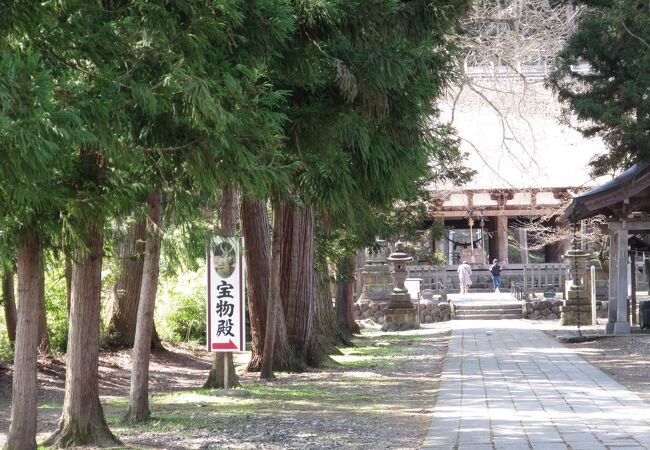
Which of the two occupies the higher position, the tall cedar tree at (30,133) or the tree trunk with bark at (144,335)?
the tall cedar tree at (30,133)

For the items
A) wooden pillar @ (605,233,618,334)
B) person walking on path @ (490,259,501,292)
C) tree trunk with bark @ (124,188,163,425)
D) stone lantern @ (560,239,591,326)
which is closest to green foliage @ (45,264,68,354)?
tree trunk with bark @ (124,188,163,425)

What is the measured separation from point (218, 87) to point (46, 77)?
1.47m

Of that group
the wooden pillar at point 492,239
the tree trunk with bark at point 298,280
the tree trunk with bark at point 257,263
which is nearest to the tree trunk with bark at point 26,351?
the tree trunk with bark at point 257,263

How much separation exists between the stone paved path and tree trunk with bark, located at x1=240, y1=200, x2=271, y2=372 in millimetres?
3169

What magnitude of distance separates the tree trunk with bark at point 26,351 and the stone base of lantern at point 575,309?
65.3ft

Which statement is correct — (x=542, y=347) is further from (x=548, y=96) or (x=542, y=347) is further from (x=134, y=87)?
(x=134, y=87)

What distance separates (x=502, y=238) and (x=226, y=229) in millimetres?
29025

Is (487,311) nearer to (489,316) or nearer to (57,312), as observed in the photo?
(489,316)

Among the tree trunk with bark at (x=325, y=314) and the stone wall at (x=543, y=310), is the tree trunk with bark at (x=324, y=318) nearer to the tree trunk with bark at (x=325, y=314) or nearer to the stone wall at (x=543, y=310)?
the tree trunk with bark at (x=325, y=314)

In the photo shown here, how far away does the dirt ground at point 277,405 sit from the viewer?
9.01m

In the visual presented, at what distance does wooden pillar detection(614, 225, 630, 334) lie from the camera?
2028 cm

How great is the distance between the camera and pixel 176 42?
5.05 meters

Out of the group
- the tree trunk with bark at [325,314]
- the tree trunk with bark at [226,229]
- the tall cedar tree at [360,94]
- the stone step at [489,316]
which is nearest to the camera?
the tall cedar tree at [360,94]

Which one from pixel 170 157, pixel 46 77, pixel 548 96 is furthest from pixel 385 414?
pixel 548 96
